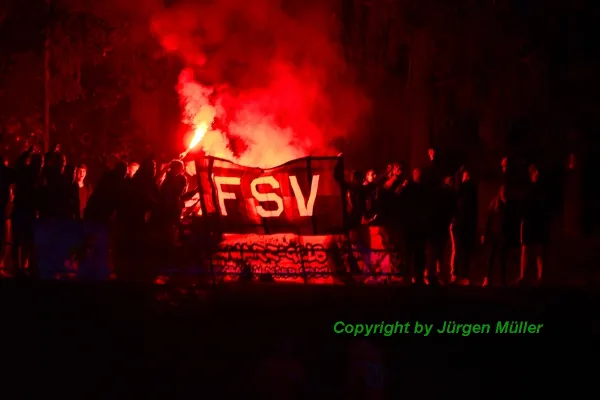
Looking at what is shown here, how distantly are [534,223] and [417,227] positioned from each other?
156 cm

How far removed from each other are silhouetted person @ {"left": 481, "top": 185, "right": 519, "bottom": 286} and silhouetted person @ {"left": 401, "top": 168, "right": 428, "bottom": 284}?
972mm

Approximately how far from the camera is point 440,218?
10336 mm

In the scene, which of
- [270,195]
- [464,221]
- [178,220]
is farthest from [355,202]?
[178,220]

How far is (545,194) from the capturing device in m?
10.1

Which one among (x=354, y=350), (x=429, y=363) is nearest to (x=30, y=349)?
(x=354, y=350)

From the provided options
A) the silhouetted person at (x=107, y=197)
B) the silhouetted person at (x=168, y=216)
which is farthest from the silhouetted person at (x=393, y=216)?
the silhouetted person at (x=107, y=197)

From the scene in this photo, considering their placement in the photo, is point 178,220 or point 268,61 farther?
point 268,61

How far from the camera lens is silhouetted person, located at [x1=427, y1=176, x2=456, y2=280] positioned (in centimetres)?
1030

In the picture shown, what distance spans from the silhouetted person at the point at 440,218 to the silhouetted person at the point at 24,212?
18.9 feet

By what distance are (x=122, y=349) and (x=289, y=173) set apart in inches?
126

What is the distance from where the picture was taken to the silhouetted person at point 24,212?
11305 mm

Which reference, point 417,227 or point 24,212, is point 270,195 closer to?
point 417,227

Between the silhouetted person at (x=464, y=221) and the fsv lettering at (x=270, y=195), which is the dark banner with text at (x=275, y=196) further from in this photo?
the silhouetted person at (x=464, y=221)

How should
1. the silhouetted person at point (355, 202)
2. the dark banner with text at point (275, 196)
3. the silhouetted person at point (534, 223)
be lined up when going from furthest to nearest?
the silhouetted person at point (355, 202)
the dark banner with text at point (275, 196)
the silhouetted person at point (534, 223)
